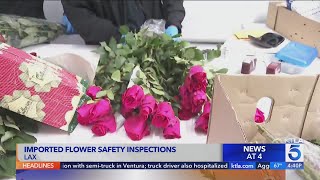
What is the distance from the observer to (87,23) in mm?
1463

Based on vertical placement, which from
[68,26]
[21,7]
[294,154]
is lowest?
[68,26]

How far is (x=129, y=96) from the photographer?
2.79 feet

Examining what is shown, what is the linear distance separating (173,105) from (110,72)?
20 cm

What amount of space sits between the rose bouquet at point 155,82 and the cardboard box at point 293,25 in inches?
15.9

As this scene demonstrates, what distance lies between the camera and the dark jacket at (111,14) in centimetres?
146

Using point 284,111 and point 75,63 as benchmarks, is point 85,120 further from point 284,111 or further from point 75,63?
point 284,111

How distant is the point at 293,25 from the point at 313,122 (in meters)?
0.69

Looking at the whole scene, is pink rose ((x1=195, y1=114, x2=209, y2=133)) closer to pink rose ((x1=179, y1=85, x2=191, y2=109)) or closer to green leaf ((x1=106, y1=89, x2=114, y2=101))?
pink rose ((x1=179, y1=85, x2=191, y2=109))

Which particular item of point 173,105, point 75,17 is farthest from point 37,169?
point 75,17

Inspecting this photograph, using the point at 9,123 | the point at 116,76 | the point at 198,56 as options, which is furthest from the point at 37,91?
the point at 198,56

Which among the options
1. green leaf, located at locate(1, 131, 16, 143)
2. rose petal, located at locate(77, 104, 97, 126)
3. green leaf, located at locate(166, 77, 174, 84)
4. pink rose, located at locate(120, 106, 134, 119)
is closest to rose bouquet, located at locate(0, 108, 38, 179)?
green leaf, located at locate(1, 131, 16, 143)

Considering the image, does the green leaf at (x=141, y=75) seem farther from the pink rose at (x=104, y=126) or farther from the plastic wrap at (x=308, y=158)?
the plastic wrap at (x=308, y=158)

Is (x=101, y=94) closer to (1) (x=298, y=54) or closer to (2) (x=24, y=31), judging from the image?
(2) (x=24, y=31)

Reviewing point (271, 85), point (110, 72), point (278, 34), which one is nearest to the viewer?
point (271, 85)
